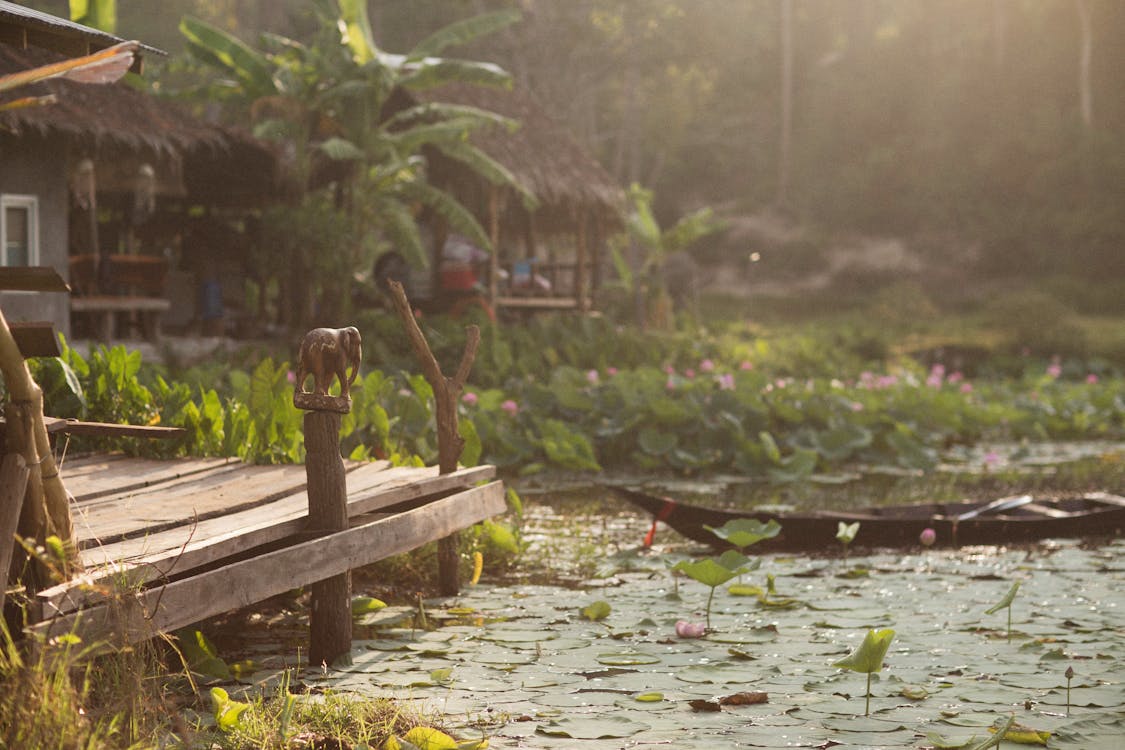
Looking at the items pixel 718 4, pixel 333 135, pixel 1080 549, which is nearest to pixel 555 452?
pixel 1080 549

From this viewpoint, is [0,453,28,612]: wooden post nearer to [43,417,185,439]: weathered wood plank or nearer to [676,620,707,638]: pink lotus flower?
[43,417,185,439]: weathered wood plank

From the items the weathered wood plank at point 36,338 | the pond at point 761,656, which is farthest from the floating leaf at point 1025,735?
the weathered wood plank at point 36,338

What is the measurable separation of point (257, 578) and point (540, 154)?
14.8 m

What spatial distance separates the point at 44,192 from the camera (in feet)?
42.2

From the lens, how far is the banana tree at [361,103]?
48.3 feet

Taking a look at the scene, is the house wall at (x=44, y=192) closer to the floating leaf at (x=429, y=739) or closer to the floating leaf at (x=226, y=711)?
the floating leaf at (x=226, y=711)

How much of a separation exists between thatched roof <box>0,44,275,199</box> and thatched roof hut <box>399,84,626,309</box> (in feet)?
12.1

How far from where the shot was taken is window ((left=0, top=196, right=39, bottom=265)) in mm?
12602

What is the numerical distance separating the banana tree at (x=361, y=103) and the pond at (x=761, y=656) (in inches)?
343

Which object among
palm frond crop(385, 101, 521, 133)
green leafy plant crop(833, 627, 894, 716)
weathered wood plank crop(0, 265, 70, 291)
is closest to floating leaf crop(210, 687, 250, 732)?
weathered wood plank crop(0, 265, 70, 291)

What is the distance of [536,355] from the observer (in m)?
15.3

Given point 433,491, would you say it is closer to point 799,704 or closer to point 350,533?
point 350,533

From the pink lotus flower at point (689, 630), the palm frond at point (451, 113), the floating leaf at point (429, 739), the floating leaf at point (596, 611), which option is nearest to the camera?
the floating leaf at point (429, 739)

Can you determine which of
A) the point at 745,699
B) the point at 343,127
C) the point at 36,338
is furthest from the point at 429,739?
the point at 343,127
